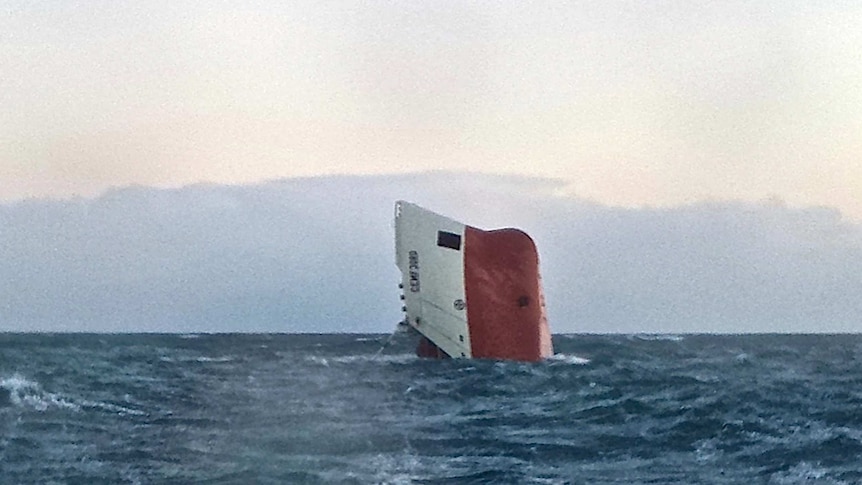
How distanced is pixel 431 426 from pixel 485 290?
8.60m

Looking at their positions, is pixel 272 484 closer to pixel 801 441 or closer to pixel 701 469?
pixel 701 469

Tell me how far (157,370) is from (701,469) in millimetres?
19313

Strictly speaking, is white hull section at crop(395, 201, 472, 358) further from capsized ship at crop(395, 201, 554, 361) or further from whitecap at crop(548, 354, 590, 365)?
whitecap at crop(548, 354, 590, 365)

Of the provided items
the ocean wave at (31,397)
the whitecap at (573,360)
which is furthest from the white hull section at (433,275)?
the ocean wave at (31,397)

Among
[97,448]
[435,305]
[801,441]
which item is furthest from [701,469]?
[435,305]

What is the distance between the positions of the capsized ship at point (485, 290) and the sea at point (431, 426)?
657 millimetres

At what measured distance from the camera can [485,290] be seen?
88.8ft

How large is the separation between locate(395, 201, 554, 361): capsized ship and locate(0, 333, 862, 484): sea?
0.66 m

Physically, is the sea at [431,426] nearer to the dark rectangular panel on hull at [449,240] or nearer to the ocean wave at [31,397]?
the ocean wave at [31,397]

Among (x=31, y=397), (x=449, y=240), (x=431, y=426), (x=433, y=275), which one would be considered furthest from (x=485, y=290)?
(x=31, y=397)

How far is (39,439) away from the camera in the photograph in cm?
1695

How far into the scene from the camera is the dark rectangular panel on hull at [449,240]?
2734 cm

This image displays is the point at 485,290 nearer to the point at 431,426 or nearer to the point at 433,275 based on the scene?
the point at 433,275

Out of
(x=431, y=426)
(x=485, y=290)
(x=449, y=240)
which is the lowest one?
(x=431, y=426)
